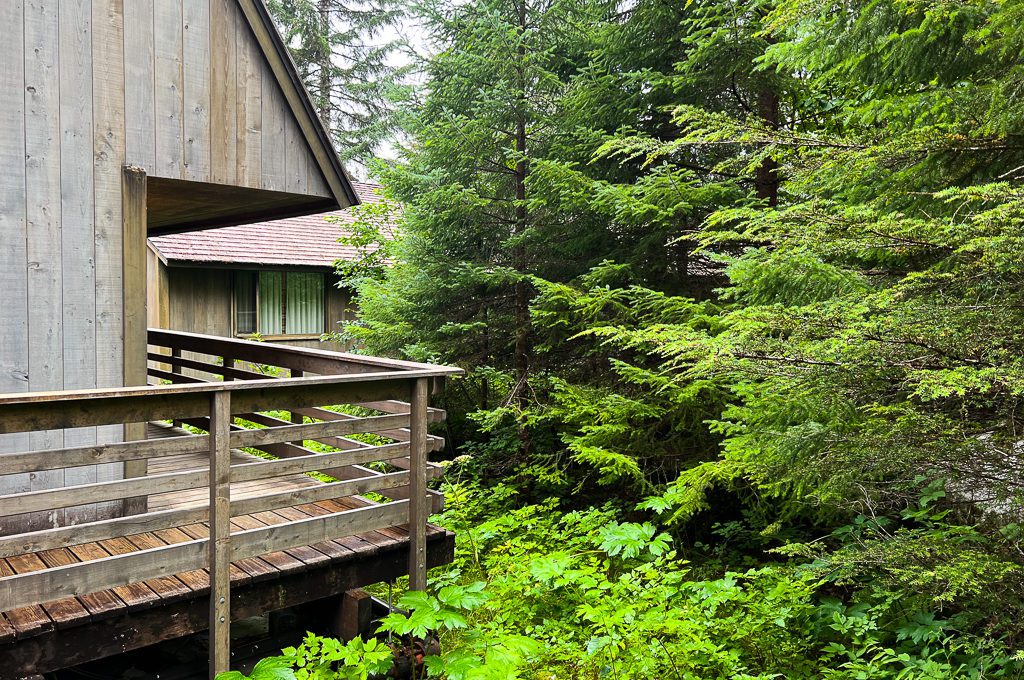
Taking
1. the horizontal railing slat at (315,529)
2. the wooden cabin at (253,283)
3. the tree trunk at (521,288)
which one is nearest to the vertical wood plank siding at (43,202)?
the horizontal railing slat at (315,529)

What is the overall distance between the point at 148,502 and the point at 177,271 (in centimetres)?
1080

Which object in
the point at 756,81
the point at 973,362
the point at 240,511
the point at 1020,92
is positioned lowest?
the point at 240,511

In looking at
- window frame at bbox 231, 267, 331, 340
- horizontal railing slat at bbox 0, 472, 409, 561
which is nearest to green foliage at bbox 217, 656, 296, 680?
horizontal railing slat at bbox 0, 472, 409, 561

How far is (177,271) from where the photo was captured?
14477 millimetres

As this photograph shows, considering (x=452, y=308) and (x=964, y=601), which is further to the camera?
(x=452, y=308)

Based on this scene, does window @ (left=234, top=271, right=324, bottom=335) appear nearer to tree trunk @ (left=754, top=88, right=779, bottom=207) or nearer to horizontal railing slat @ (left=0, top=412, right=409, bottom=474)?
tree trunk @ (left=754, top=88, right=779, bottom=207)

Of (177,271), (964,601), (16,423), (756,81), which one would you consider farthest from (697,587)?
(177,271)

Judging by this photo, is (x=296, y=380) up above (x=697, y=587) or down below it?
above

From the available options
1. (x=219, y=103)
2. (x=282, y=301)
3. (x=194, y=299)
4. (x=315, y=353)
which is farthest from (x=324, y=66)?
(x=315, y=353)

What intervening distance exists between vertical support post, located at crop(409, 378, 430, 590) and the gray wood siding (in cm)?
190

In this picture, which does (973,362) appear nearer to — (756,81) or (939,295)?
(939,295)

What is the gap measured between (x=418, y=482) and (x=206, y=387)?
1.49 meters

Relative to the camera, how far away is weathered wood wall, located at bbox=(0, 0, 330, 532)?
13.4 feet

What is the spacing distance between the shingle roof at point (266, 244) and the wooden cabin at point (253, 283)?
0.7 inches
